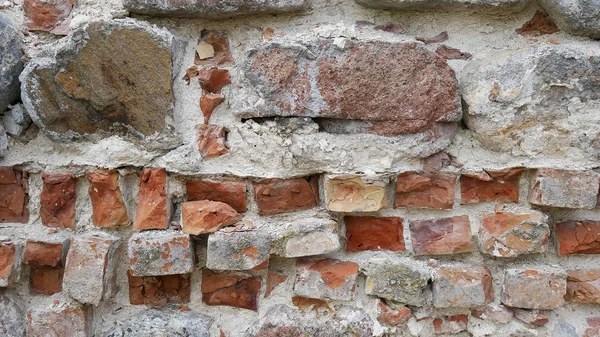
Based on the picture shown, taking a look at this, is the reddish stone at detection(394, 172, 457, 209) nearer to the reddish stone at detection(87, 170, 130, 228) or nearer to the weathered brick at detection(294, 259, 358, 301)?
the weathered brick at detection(294, 259, 358, 301)

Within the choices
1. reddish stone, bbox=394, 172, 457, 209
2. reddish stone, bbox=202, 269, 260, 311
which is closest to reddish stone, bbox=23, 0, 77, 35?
reddish stone, bbox=202, 269, 260, 311

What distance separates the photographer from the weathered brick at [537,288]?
0.79 metres

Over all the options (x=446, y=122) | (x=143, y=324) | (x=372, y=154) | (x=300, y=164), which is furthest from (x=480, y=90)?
(x=143, y=324)

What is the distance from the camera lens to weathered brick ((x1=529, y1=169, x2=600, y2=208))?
0.77m

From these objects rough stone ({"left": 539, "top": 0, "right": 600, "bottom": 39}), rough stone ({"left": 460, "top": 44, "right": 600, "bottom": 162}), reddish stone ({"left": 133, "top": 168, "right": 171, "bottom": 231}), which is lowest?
reddish stone ({"left": 133, "top": 168, "right": 171, "bottom": 231})

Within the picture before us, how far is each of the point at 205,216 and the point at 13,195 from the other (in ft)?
1.14

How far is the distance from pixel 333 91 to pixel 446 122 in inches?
7.6

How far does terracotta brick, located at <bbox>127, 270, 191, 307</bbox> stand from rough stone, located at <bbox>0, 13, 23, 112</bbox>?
1.19ft

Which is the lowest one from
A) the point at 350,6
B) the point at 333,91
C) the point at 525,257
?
the point at 525,257

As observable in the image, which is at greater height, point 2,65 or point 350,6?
point 350,6

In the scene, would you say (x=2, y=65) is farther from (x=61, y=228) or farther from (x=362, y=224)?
(x=362, y=224)

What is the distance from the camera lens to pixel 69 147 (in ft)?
2.72

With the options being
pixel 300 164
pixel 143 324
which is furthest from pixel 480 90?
pixel 143 324

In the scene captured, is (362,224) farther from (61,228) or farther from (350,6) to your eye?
(61,228)
